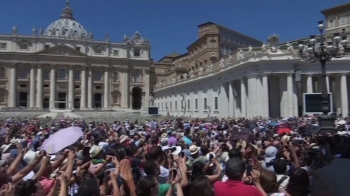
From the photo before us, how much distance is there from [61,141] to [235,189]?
124 inches

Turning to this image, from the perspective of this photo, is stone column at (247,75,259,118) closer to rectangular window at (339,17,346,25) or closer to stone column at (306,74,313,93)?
stone column at (306,74,313,93)

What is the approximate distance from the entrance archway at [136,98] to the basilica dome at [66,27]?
2484 centimetres

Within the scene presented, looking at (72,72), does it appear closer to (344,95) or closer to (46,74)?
(46,74)

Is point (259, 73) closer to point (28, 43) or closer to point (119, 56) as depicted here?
point (119, 56)

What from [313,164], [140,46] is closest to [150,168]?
[313,164]

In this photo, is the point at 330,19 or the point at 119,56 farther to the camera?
the point at 119,56

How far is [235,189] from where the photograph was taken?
340cm

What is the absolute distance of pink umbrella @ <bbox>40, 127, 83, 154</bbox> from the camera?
5121 millimetres

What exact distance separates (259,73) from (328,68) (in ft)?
21.1

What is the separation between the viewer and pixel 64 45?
237ft

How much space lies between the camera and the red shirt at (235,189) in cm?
336

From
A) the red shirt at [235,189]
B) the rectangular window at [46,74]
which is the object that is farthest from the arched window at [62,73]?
the red shirt at [235,189]

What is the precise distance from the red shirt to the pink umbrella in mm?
2750

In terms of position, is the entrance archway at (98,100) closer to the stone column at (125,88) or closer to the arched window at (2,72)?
the stone column at (125,88)
